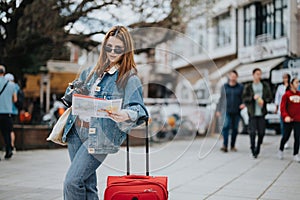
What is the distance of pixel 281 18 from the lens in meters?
21.8

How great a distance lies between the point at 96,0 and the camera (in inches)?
447

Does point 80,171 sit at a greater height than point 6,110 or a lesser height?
lesser

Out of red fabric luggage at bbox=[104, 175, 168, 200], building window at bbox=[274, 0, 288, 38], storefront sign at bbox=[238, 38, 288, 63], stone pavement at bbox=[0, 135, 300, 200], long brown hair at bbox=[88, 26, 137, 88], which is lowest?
stone pavement at bbox=[0, 135, 300, 200]

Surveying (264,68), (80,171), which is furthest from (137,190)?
(264,68)

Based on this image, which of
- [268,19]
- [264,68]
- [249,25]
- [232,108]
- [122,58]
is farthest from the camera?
[249,25]

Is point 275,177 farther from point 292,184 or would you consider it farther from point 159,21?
point 159,21

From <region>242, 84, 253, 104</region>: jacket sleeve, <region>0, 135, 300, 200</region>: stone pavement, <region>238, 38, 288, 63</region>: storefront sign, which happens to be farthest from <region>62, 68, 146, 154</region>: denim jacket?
<region>238, 38, 288, 63</region>: storefront sign

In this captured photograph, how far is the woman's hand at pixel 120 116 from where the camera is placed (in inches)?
118

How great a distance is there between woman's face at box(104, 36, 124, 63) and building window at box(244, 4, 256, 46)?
22.3 m

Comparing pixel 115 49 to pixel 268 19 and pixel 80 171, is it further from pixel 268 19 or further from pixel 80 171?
pixel 268 19

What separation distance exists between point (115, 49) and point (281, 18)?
1982 cm

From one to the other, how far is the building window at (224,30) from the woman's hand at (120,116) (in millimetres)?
25637

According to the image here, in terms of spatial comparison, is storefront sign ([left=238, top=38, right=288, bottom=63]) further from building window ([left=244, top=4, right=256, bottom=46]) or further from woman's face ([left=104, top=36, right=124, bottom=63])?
woman's face ([left=104, top=36, right=124, bottom=63])

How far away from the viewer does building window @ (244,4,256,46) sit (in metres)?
24.9
